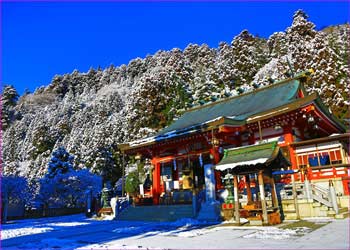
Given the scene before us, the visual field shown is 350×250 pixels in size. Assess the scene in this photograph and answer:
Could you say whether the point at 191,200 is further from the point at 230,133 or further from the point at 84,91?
the point at 84,91

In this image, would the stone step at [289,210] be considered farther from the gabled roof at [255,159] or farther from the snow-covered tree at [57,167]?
the snow-covered tree at [57,167]

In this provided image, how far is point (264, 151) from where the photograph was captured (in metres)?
10.7

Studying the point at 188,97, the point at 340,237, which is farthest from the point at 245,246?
the point at 188,97

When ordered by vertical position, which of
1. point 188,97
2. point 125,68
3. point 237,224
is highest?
point 125,68

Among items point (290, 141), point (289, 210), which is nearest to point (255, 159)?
point (289, 210)

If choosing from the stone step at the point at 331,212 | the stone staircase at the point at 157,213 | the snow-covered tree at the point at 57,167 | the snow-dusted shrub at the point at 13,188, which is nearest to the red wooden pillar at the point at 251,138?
the stone staircase at the point at 157,213

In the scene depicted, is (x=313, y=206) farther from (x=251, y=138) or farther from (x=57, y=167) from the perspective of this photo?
(x=57, y=167)

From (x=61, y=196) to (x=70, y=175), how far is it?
7.21ft

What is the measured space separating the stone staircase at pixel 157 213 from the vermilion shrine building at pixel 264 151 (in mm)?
715

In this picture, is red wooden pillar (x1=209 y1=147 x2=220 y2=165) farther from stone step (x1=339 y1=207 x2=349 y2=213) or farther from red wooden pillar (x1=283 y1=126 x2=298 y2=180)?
stone step (x1=339 y1=207 x2=349 y2=213)

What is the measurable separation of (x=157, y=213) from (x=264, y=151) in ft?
25.3

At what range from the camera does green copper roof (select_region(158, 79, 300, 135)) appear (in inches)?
696

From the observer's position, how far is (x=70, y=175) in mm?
27250

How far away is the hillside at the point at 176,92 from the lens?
28875mm
